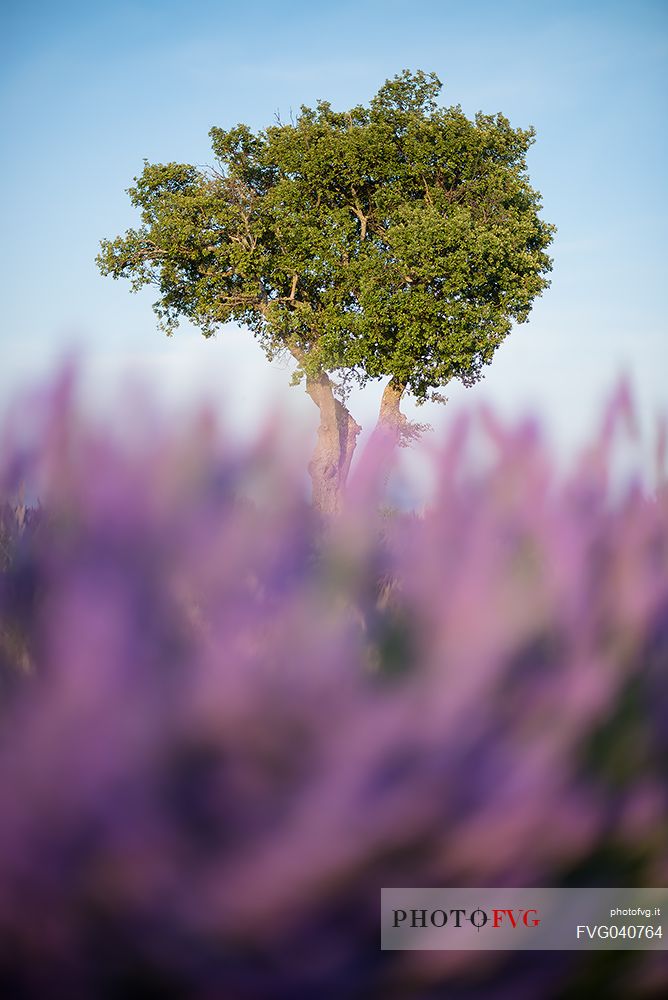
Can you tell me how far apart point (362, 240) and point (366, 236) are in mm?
397

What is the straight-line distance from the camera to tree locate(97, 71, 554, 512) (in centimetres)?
3203

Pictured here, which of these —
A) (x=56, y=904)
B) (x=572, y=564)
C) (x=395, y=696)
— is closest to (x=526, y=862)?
(x=395, y=696)

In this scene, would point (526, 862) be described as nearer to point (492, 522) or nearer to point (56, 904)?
point (492, 522)

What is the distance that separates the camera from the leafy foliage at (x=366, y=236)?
32000 millimetres

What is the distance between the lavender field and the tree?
29914mm

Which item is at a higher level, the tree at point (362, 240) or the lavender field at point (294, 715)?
the tree at point (362, 240)

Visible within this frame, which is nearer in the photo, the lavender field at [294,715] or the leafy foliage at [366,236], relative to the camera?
the lavender field at [294,715]

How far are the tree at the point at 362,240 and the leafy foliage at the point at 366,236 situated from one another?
0.16 ft

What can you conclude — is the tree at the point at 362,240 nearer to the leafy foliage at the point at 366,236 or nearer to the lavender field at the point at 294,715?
the leafy foliage at the point at 366,236

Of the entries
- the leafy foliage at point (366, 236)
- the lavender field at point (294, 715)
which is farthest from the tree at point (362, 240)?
the lavender field at point (294, 715)

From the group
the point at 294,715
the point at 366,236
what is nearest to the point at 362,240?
the point at 366,236

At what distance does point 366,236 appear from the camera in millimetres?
33750

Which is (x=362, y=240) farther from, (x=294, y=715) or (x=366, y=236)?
(x=294, y=715)

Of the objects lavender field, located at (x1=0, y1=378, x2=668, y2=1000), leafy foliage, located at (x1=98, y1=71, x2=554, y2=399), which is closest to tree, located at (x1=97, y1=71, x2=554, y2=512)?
leafy foliage, located at (x1=98, y1=71, x2=554, y2=399)
